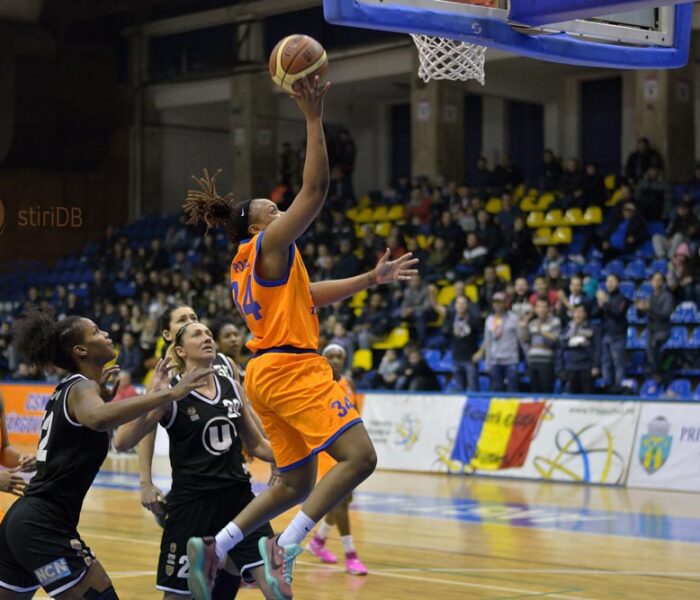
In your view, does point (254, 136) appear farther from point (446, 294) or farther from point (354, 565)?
point (354, 565)

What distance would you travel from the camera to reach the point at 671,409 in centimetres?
1400

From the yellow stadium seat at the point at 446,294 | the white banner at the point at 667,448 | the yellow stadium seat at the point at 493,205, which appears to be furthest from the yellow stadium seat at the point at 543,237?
the white banner at the point at 667,448

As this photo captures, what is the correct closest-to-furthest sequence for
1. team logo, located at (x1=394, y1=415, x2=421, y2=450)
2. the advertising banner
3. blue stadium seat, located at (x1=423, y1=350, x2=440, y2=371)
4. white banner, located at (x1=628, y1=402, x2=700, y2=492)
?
white banner, located at (x1=628, y1=402, x2=700, y2=492)
team logo, located at (x1=394, y1=415, x2=421, y2=450)
blue stadium seat, located at (x1=423, y1=350, x2=440, y2=371)
the advertising banner

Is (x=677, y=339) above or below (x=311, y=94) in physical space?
below

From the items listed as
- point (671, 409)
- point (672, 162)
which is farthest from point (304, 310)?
point (672, 162)

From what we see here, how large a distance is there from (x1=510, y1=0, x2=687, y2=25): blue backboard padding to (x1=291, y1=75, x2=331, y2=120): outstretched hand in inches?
69.7

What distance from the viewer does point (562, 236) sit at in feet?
66.0

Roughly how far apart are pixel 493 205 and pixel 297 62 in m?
16.6

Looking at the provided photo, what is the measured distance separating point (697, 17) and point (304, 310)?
16641 millimetres

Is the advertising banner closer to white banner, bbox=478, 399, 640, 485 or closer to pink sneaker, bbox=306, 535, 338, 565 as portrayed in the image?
white banner, bbox=478, 399, 640, 485

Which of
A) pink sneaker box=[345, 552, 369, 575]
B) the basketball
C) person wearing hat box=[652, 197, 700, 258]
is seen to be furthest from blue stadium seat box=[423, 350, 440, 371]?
the basketball

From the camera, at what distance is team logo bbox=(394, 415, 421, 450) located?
1628cm

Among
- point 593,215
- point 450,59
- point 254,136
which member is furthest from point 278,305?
point 254,136

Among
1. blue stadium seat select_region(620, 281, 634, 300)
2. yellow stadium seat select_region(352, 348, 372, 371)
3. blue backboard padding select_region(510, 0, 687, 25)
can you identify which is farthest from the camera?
yellow stadium seat select_region(352, 348, 372, 371)
